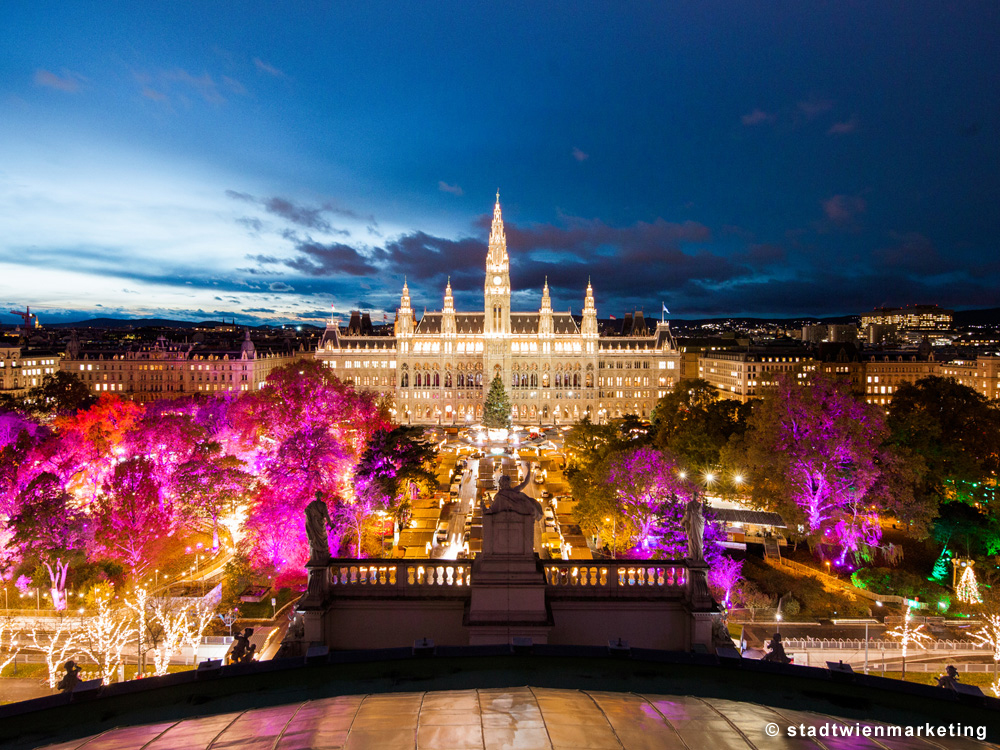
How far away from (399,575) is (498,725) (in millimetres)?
6933

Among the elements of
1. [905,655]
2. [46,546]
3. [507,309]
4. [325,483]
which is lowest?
[905,655]

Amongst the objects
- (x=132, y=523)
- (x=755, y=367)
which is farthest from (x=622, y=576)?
(x=755, y=367)

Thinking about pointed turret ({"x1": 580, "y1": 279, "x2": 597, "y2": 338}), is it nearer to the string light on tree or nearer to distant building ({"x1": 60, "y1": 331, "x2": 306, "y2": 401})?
distant building ({"x1": 60, "y1": 331, "x2": 306, "y2": 401})

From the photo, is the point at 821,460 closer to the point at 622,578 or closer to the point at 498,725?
the point at 622,578

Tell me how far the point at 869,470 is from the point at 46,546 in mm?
47039

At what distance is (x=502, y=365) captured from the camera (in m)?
120

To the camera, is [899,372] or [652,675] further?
[899,372]

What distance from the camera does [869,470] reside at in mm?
35844

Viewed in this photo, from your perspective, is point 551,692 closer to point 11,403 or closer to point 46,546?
point 46,546

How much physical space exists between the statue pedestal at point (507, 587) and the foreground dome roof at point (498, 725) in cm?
397

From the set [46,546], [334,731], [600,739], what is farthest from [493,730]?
[46,546]

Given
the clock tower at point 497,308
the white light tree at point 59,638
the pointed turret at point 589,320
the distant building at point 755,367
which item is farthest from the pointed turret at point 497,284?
the white light tree at point 59,638

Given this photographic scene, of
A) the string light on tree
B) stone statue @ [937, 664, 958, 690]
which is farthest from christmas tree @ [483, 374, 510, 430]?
stone statue @ [937, 664, 958, 690]

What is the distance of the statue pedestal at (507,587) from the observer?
15.6 metres
